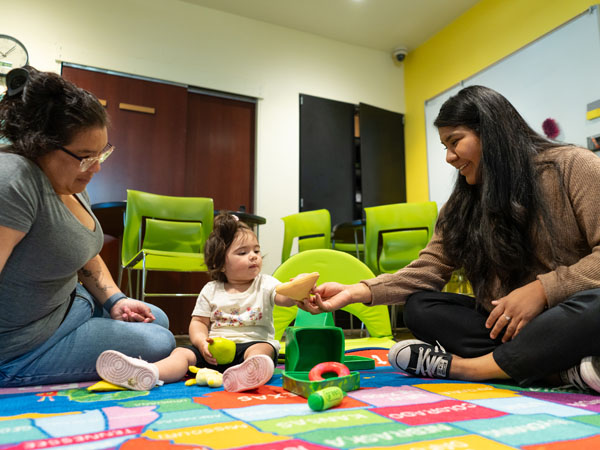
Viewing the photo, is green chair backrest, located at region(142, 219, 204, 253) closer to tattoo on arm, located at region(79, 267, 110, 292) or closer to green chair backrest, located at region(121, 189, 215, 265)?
green chair backrest, located at region(121, 189, 215, 265)

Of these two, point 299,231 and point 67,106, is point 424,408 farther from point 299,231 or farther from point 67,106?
point 299,231

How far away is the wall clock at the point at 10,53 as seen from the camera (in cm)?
347

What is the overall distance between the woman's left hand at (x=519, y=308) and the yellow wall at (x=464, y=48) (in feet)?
10.9

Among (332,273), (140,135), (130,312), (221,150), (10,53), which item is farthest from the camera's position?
(221,150)

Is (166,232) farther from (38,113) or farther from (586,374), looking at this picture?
(586,374)

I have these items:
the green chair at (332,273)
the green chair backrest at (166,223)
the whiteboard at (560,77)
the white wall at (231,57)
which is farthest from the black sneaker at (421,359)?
the white wall at (231,57)

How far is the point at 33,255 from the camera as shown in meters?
1.07

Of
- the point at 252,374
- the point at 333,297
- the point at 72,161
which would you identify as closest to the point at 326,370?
the point at 252,374

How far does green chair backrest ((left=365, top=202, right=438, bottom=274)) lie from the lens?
114 inches

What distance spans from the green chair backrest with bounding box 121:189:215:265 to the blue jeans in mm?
1439

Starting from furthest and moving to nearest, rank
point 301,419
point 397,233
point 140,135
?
point 140,135 < point 397,233 < point 301,419

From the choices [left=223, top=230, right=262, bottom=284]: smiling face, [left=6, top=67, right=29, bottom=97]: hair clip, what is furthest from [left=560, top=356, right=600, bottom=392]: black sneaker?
[left=6, top=67, right=29, bottom=97]: hair clip

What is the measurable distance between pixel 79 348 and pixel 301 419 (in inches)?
29.1

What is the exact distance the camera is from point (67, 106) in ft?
3.39
